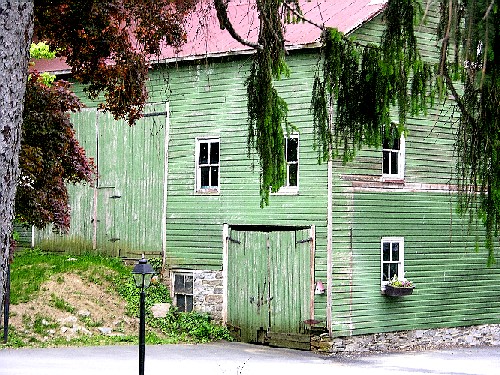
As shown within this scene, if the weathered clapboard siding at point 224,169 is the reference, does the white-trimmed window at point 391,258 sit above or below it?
below

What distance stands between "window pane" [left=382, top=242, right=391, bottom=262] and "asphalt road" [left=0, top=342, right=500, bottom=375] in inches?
79.6

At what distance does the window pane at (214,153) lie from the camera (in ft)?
74.4

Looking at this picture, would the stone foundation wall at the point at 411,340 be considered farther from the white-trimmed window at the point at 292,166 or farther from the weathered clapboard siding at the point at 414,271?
the white-trimmed window at the point at 292,166

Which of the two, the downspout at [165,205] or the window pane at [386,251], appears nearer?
the window pane at [386,251]

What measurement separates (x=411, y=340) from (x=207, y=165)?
5882 millimetres

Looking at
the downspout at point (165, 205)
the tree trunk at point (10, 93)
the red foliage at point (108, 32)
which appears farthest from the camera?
the downspout at point (165, 205)

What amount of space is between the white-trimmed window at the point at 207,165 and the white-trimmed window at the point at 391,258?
12.8 ft

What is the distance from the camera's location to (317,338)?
2069cm

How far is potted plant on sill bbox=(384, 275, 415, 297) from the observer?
2127cm

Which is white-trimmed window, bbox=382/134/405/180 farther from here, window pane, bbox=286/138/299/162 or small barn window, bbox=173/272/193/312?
small barn window, bbox=173/272/193/312

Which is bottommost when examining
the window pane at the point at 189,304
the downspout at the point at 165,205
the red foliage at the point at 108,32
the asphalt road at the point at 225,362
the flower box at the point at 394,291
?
the asphalt road at the point at 225,362

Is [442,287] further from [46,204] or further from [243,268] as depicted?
[46,204]

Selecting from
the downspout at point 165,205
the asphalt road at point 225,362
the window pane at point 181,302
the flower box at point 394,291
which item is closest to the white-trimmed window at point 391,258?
the flower box at point 394,291

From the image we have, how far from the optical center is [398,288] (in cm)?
2127
